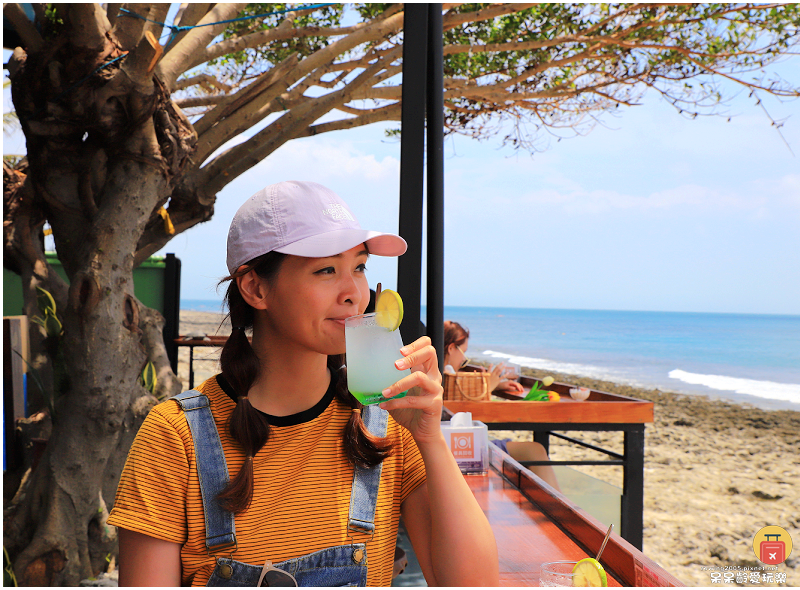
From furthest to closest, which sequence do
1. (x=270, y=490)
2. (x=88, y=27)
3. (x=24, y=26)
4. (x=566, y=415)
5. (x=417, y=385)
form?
(x=566, y=415) → (x=24, y=26) → (x=88, y=27) → (x=270, y=490) → (x=417, y=385)

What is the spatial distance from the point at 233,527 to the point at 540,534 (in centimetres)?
78

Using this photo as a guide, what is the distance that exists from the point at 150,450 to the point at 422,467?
0.53 m

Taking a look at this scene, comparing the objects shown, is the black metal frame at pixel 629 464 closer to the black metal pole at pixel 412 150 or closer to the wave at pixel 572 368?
the black metal pole at pixel 412 150

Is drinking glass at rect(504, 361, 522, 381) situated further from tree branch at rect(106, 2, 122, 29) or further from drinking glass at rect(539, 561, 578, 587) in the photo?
tree branch at rect(106, 2, 122, 29)

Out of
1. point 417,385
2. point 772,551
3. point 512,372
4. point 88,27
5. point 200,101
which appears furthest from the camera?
point 200,101

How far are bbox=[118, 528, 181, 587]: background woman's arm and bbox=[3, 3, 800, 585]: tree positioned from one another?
2.29 m

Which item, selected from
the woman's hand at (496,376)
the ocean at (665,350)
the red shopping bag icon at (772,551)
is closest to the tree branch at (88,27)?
the woman's hand at (496,376)

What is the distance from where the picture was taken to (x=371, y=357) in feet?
3.20

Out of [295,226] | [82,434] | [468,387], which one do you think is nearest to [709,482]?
[468,387]

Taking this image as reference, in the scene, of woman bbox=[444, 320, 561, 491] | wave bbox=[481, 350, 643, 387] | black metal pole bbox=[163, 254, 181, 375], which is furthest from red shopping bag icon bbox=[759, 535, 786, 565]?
A: wave bbox=[481, 350, 643, 387]

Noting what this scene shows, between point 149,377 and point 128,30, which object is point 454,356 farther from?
point 128,30

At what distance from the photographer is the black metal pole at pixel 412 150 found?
2.00 metres

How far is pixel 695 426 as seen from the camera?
1262cm

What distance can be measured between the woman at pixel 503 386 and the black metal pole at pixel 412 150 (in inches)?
62.9
